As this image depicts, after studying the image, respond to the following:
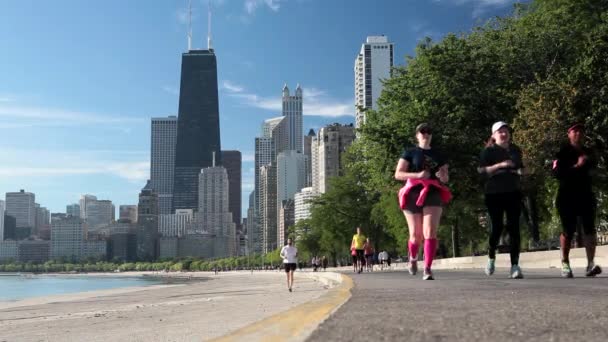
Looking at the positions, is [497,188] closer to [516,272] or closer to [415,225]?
[415,225]

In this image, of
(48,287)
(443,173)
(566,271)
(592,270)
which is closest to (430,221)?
(443,173)

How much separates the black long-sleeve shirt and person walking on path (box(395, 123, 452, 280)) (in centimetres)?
184

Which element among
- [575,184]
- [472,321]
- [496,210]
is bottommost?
[472,321]

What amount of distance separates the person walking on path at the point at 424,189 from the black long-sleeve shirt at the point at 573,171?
1.84m

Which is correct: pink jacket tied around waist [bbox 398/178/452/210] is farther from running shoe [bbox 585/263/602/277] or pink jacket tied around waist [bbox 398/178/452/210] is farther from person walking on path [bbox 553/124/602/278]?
running shoe [bbox 585/263/602/277]

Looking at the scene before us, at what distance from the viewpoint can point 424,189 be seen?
8383mm

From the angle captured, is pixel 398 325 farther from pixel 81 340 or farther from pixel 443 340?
pixel 81 340

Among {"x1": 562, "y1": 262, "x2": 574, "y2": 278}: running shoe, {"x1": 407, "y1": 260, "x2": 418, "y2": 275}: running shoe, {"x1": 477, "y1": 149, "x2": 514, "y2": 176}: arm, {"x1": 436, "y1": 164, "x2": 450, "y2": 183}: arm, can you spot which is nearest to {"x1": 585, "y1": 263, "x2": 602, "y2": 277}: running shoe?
{"x1": 562, "y1": 262, "x2": 574, "y2": 278}: running shoe

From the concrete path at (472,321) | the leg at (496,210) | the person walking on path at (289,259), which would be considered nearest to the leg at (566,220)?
the leg at (496,210)

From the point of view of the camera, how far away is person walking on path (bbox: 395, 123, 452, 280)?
8422 mm

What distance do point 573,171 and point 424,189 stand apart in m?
2.34

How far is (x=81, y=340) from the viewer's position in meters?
7.89

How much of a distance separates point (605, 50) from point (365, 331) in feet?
80.8

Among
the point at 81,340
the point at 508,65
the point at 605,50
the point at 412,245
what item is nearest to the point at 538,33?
the point at 508,65
